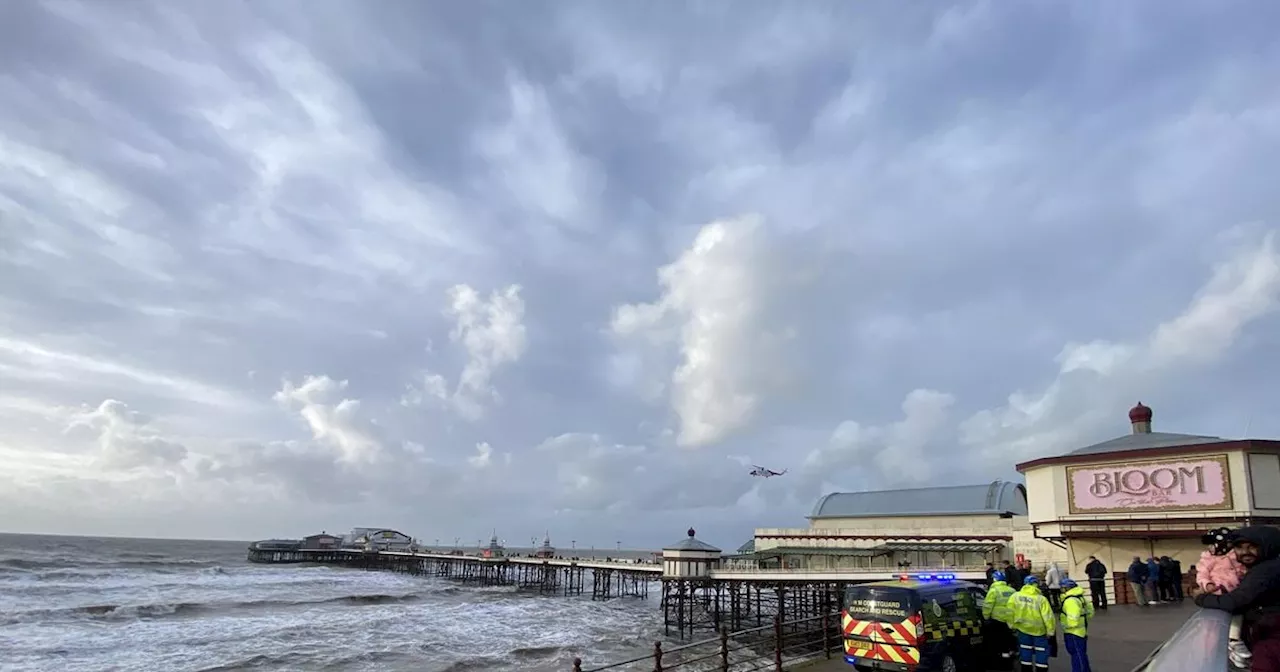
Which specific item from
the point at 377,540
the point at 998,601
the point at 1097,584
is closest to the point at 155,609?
the point at 1097,584

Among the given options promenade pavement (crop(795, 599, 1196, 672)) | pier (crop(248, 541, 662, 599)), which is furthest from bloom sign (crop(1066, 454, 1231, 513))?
pier (crop(248, 541, 662, 599))

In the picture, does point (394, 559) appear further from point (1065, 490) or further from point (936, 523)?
point (1065, 490)

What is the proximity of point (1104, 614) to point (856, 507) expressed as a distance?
31.4 metres

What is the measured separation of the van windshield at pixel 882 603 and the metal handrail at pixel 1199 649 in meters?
8.54

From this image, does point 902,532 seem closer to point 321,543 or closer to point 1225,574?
point 1225,574

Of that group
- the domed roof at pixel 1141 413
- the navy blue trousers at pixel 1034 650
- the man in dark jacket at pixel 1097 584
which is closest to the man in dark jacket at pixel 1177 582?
the man in dark jacket at pixel 1097 584

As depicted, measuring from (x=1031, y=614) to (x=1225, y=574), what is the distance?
682cm

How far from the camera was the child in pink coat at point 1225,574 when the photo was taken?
453 cm

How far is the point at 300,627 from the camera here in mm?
38000

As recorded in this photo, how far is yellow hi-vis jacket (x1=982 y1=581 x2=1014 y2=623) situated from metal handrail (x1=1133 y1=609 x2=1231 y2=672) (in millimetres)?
9062

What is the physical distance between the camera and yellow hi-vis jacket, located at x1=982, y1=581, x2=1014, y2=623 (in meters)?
11.8

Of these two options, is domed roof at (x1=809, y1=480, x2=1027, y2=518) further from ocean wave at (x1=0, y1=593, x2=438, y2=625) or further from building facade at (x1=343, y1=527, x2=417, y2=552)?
A: building facade at (x1=343, y1=527, x2=417, y2=552)

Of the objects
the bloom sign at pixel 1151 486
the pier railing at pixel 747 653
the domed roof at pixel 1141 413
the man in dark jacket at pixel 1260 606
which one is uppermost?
the domed roof at pixel 1141 413

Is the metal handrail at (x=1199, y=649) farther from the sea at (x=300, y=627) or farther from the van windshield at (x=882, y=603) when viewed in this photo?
the sea at (x=300, y=627)
